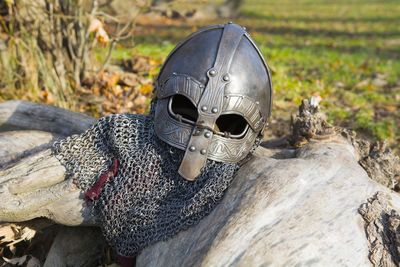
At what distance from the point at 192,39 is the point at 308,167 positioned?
3.52 feet

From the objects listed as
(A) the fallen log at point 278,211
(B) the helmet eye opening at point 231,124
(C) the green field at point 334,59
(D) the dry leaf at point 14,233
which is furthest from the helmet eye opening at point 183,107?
(C) the green field at point 334,59

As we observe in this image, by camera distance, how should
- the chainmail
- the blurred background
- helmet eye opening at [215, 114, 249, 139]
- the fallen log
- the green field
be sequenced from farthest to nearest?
the green field → the blurred background → helmet eye opening at [215, 114, 249, 139] → the chainmail → the fallen log

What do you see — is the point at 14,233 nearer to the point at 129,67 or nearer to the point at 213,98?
the point at 213,98

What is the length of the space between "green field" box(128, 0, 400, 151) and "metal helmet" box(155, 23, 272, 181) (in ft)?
8.57

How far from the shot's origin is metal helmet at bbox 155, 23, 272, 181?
2.94m

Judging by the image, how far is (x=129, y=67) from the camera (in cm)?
722

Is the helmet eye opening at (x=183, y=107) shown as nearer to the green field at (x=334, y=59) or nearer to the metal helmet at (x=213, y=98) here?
the metal helmet at (x=213, y=98)

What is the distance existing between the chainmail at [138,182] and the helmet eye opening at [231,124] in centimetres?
28

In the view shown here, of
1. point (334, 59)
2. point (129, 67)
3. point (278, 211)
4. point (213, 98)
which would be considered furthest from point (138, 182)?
point (334, 59)

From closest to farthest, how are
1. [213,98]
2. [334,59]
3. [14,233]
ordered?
[213,98], [14,233], [334,59]

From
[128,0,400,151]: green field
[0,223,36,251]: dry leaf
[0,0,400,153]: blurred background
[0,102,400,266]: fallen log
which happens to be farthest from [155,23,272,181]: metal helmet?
[128,0,400,151]: green field

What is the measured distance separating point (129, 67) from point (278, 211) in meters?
4.95

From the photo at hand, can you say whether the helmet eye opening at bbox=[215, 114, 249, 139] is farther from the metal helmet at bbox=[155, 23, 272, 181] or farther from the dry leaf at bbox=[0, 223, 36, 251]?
the dry leaf at bbox=[0, 223, 36, 251]

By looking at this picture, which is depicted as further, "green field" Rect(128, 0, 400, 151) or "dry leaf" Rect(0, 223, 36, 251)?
"green field" Rect(128, 0, 400, 151)
